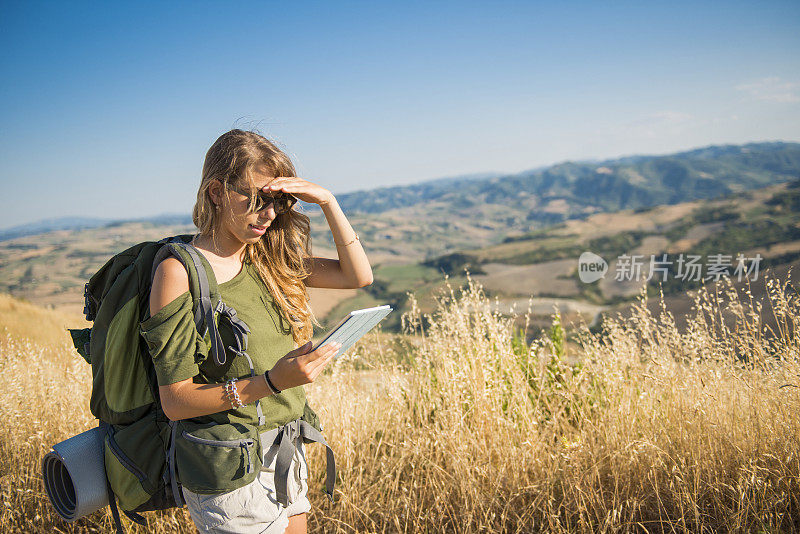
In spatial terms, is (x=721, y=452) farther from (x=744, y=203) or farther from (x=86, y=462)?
(x=744, y=203)

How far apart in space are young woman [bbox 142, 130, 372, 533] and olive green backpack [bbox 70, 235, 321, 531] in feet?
0.20

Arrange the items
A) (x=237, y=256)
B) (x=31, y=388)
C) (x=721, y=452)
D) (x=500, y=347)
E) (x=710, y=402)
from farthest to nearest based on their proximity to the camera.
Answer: (x=31, y=388), (x=500, y=347), (x=710, y=402), (x=721, y=452), (x=237, y=256)

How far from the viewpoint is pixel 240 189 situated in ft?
5.83

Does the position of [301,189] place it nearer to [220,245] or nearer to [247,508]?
[220,245]

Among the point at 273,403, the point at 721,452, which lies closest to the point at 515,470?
the point at 721,452

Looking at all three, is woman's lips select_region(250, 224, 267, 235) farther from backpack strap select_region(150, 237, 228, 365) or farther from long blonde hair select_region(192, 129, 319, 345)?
backpack strap select_region(150, 237, 228, 365)

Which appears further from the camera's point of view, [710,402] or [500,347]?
[500,347]

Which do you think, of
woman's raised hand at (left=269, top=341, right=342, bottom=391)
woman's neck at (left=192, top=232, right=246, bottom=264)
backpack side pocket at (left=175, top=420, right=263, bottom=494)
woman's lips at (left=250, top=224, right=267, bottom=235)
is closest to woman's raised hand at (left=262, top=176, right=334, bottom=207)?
woman's lips at (left=250, top=224, right=267, bottom=235)

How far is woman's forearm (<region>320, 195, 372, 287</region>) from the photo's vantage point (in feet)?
6.86

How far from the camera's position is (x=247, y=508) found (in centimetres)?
173

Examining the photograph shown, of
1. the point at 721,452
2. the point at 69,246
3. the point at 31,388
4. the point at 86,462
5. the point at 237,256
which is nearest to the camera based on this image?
the point at 86,462

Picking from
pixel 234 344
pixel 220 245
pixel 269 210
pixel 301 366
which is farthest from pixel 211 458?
pixel 269 210

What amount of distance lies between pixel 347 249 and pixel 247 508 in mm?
1180

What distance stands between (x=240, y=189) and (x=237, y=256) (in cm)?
31
